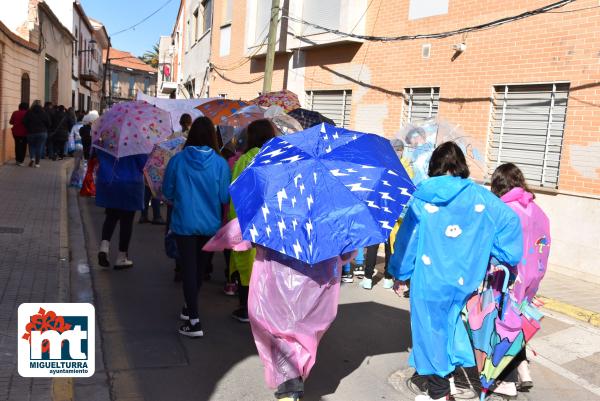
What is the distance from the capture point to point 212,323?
5180 millimetres

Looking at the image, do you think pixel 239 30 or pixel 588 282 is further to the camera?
pixel 239 30

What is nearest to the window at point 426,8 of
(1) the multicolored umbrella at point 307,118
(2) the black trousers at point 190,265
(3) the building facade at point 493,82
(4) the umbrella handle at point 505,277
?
(3) the building facade at point 493,82

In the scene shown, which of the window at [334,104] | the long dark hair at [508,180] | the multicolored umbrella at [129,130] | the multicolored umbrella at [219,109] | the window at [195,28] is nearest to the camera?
the long dark hair at [508,180]

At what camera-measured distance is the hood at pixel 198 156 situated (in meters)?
4.68

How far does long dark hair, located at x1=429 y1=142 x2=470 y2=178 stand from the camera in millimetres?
3771

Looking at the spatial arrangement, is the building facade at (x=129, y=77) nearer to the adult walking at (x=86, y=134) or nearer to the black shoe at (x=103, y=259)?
the adult walking at (x=86, y=134)

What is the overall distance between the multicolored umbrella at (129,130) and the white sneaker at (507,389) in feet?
14.3

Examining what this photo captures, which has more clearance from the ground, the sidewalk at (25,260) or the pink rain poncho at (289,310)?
the pink rain poncho at (289,310)

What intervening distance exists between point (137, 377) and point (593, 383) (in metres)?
3.54

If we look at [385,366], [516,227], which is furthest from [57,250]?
[516,227]

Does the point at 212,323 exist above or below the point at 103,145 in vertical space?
below

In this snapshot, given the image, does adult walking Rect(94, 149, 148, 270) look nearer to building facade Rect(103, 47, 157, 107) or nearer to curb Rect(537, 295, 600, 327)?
curb Rect(537, 295, 600, 327)

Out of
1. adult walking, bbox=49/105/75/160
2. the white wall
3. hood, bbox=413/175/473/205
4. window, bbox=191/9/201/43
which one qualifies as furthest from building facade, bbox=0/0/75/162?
hood, bbox=413/175/473/205

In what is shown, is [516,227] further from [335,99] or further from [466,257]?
[335,99]
